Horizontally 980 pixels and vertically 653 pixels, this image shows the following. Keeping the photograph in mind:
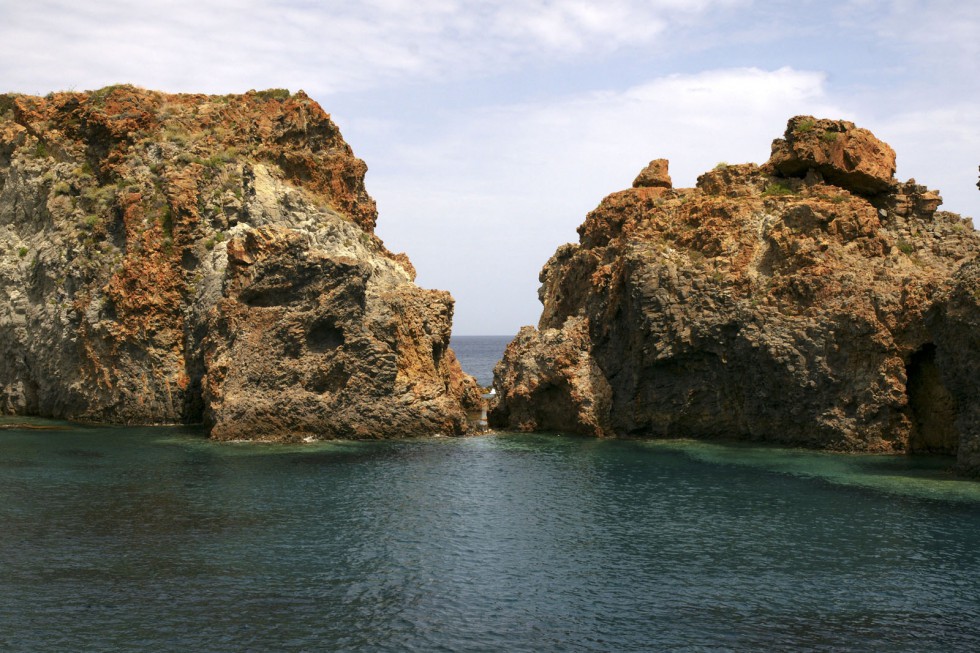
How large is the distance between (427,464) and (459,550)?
1613cm

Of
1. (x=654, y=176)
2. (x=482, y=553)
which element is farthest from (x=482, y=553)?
(x=654, y=176)

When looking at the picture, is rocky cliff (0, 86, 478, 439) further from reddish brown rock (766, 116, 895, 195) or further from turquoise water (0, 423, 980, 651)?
reddish brown rock (766, 116, 895, 195)

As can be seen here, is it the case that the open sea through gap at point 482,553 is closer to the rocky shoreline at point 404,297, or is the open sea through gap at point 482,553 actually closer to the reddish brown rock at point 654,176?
the rocky shoreline at point 404,297

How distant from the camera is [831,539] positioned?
3105 cm

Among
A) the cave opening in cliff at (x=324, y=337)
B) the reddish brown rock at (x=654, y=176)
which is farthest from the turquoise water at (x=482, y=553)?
the reddish brown rock at (x=654, y=176)

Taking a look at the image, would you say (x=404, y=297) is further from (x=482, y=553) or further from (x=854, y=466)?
(x=482, y=553)

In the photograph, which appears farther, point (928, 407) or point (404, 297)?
point (404, 297)

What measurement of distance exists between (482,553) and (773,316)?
28.8 m

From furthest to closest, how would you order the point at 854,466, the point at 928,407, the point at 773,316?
the point at 773,316
the point at 928,407
the point at 854,466

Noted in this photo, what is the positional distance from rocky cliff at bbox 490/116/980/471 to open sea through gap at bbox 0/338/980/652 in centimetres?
429

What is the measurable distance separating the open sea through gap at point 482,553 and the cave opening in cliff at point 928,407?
2595mm

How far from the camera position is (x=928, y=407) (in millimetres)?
48406

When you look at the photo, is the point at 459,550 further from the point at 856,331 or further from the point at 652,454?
the point at 856,331

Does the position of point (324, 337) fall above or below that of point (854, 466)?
above
